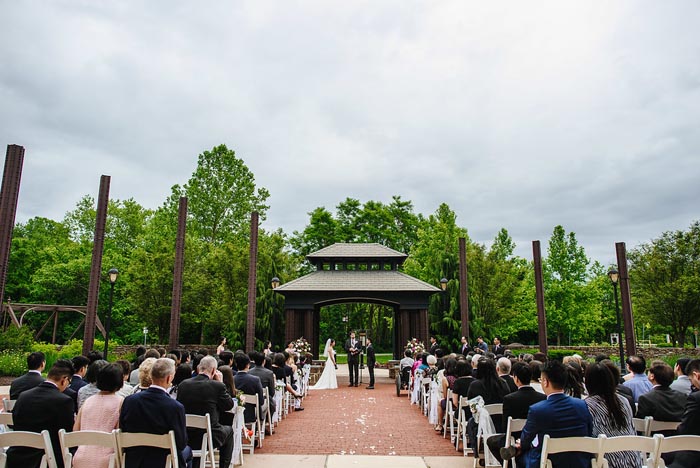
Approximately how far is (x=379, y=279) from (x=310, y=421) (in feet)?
43.8

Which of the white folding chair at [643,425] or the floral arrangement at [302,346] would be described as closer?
the white folding chair at [643,425]

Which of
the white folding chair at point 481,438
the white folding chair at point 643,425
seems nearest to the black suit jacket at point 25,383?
the white folding chair at point 481,438

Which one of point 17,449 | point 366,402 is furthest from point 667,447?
point 366,402

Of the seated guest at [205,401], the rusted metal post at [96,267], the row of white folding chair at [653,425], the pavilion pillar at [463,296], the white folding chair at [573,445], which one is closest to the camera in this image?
the white folding chair at [573,445]

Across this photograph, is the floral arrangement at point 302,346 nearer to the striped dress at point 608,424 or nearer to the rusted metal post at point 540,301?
the rusted metal post at point 540,301

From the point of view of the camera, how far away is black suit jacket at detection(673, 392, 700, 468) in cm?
431

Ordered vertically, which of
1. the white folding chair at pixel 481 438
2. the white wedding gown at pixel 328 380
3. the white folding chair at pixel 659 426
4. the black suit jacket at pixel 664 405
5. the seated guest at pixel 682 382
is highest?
the seated guest at pixel 682 382

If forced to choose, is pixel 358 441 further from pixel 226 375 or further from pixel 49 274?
pixel 49 274

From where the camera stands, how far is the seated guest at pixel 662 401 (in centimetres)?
523

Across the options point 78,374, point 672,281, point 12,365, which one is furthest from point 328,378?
point 672,281

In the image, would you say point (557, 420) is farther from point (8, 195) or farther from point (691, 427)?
point (8, 195)

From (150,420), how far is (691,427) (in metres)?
5.06

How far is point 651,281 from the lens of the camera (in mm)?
28938

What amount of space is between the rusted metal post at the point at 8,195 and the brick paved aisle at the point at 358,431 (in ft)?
28.9
